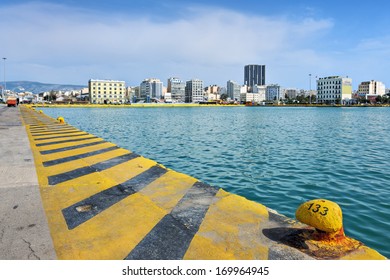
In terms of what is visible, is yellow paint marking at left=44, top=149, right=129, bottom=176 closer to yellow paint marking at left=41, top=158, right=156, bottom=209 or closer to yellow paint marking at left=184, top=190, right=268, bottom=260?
yellow paint marking at left=41, top=158, right=156, bottom=209

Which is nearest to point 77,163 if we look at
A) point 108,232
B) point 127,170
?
point 127,170

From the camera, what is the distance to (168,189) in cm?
715

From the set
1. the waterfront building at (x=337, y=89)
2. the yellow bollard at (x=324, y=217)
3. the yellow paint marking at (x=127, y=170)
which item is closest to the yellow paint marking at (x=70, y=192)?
the yellow paint marking at (x=127, y=170)

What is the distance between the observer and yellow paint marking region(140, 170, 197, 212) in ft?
20.4

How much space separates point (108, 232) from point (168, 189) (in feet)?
8.23

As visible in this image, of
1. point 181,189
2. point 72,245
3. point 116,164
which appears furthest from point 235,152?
point 72,245

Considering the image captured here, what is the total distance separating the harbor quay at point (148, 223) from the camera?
415cm

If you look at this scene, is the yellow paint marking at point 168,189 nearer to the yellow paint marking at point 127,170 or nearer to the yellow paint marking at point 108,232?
the yellow paint marking at point 108,232

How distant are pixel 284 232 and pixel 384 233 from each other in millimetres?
3672

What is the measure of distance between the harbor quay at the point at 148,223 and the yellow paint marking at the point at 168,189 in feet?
0.07

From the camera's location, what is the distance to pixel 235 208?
5906mm

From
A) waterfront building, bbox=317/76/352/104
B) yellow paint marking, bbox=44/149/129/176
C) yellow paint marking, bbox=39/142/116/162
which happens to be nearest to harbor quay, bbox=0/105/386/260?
yellow paint marking, bbox=44/149/129/176
